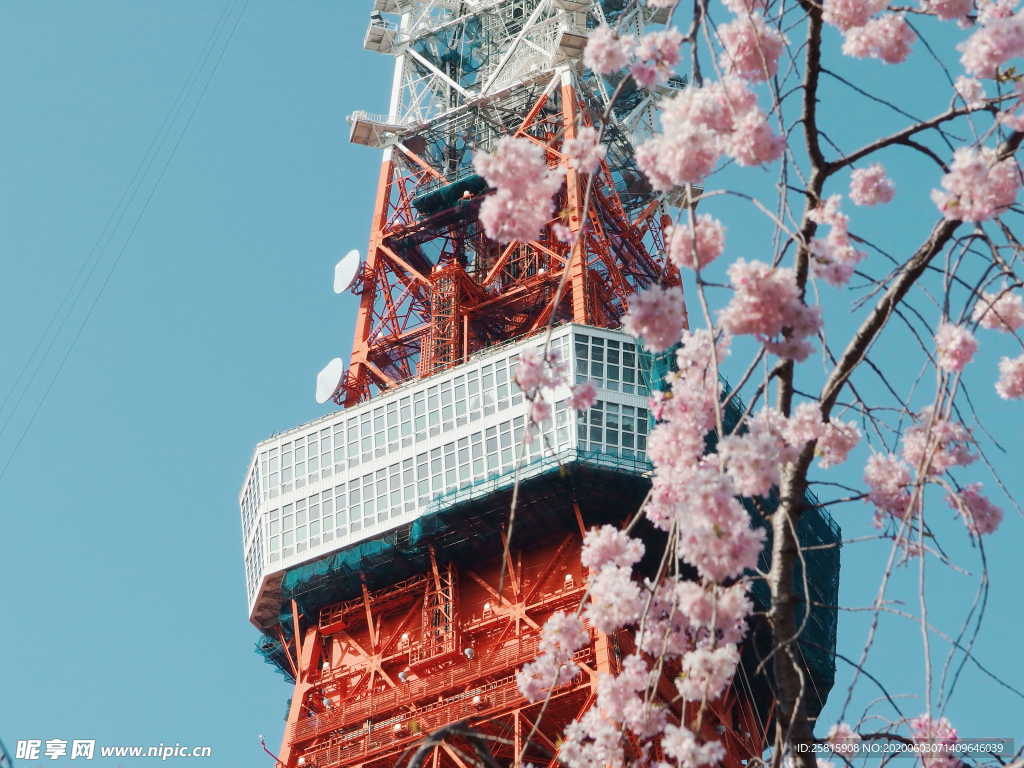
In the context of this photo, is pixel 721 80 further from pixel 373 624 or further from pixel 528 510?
pixel 373 624

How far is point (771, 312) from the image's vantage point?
12492 millimetres

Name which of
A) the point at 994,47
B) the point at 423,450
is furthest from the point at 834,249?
the point at 423,450

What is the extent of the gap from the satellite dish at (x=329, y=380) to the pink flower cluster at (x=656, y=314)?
53934 mm

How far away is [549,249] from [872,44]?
55088 mm

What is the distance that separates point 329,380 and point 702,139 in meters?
54.2

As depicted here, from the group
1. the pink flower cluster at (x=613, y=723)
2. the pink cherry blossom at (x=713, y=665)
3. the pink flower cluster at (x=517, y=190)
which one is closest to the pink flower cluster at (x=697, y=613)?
the pink cherry blossom at (x=713, y=665)

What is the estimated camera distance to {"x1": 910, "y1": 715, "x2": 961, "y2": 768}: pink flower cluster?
43.4 ft

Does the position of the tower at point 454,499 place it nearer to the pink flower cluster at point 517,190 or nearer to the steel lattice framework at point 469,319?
the steel lattice framework at point 469,319

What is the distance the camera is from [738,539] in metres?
12.4

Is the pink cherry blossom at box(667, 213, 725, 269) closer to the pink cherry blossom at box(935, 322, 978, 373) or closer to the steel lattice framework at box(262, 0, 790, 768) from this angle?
the pink cherry blossom at box(935, 322, 978, 373)

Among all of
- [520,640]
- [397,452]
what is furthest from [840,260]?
[397,452]

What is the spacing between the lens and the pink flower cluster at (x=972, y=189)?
492 inches

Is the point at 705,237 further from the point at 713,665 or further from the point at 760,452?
the point at 713,665

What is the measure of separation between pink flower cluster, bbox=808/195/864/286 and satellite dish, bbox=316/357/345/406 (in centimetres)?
5288
